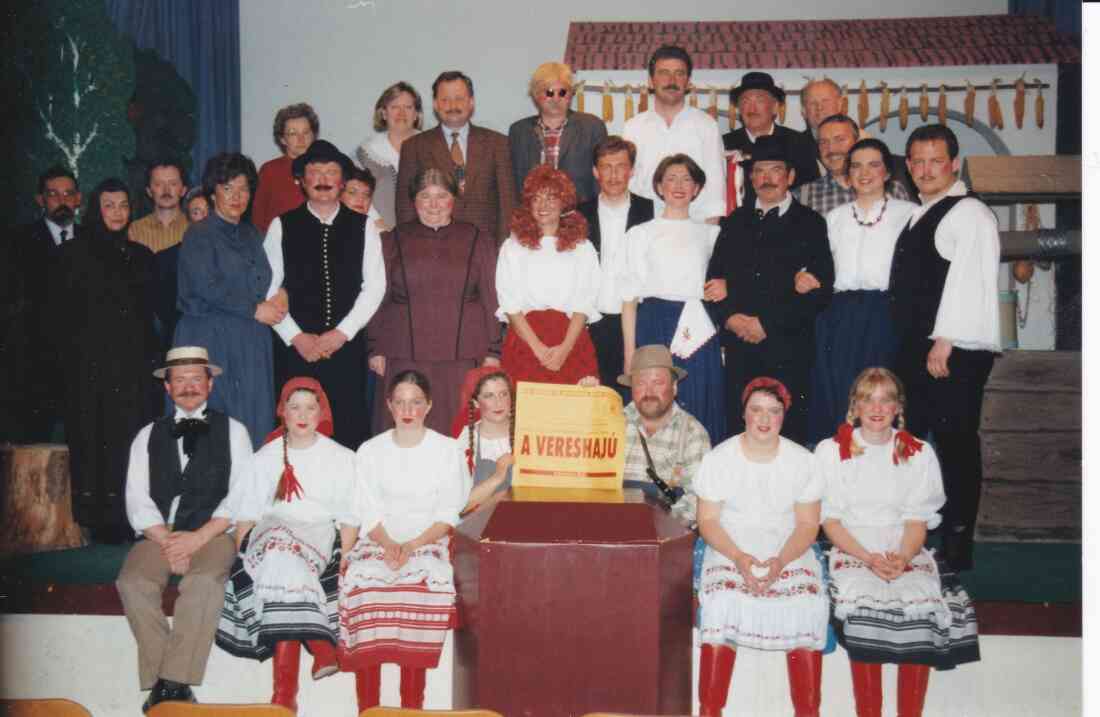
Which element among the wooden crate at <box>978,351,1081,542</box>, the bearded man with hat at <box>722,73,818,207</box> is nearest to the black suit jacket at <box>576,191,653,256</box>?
the bearded man with hat at <box>722,73,818,207</box>

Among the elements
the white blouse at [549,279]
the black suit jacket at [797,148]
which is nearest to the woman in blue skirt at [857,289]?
the black suit jacket at [797,148]

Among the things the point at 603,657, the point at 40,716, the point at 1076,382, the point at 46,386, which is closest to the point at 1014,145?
the point at 1076,382

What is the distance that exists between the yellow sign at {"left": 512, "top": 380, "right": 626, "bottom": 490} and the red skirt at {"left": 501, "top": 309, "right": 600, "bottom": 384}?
1093 millimetres

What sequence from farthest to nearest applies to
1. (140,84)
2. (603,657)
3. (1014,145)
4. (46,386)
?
(1014,145)
(140,84)
(46,386)
(603,657)

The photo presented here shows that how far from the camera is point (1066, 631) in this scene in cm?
379

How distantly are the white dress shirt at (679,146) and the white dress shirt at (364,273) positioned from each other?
1219 mm

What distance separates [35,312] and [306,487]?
1.90 metres

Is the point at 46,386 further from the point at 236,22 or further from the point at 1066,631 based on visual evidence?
the point at 1066,631

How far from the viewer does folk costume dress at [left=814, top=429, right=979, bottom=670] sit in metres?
3.44

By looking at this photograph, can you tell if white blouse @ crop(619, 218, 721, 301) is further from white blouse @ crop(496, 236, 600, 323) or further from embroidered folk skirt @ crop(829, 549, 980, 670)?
embroidered folk skirt @ crop(829, 549, 980, 670)

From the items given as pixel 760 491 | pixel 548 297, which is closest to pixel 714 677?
pixel 760 491

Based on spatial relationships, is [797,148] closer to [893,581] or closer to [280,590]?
[893,581]

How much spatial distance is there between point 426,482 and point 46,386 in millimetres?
2330

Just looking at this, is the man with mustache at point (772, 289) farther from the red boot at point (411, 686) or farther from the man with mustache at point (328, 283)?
the red boot at point (411, 686)
